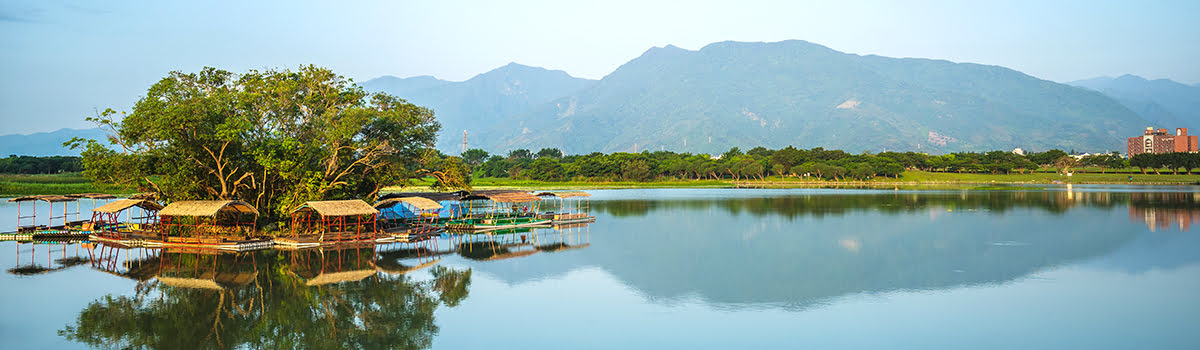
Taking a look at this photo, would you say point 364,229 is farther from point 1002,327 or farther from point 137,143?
point 1002,327

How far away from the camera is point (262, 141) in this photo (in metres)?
28.7

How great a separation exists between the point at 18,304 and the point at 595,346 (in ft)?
47.7

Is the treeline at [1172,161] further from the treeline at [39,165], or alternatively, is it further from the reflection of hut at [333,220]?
the treeline at [39,165]

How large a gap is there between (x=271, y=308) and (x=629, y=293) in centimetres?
879

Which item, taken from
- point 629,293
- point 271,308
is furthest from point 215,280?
point 629,293

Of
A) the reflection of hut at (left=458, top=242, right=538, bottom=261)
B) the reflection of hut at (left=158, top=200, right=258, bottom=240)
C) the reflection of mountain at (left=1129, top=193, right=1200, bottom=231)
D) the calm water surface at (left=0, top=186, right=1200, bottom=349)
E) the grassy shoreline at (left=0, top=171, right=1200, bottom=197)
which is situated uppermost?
the grassy shoreline at (left=0, top=171, right=1200, bottom=197)

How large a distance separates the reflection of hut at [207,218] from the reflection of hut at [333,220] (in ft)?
5.76

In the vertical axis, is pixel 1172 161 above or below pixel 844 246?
above

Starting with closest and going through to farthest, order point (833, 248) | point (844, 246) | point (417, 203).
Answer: point (833, 248), point (844, 246), point (417, 203)

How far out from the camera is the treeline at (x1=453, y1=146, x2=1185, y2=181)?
356 feet

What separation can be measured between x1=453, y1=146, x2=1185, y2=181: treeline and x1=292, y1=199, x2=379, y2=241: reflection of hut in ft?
251

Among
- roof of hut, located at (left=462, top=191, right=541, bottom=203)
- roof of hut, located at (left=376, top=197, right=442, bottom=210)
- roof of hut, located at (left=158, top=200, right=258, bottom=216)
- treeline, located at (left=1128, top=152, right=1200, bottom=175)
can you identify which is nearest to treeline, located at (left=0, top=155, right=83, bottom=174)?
roof of hut, located at (left=462, top=191, right=541, bottom=203)

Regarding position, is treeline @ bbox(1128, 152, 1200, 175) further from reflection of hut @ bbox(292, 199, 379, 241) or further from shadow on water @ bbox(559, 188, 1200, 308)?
reflection of hut @ bbox(292, 199, 379, 241)

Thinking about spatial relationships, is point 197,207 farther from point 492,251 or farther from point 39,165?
point 39,165
